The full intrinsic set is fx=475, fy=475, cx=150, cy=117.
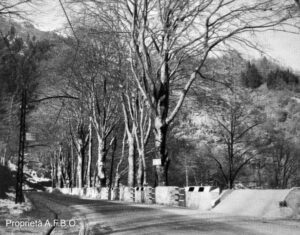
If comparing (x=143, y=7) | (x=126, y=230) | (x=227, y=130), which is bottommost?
(x=126, y=230)

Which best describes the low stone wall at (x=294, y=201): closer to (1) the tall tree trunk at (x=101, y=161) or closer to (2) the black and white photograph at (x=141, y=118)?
(2) the black and white photograph at (x=141, y=118)

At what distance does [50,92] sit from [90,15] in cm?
1804

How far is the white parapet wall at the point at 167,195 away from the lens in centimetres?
2133

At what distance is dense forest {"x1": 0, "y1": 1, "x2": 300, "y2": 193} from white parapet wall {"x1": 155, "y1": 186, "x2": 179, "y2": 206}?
65 cm

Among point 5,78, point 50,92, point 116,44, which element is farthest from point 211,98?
point 5,78

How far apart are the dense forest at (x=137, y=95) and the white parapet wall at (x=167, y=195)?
2.14 ft

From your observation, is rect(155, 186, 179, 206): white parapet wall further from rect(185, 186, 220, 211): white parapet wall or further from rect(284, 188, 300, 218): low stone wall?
rect(284, 188, 300, 218): low stone wall

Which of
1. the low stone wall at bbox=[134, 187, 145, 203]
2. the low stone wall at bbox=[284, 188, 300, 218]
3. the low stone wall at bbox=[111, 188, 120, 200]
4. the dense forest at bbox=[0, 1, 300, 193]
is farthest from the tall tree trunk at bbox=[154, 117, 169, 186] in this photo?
the low stone wall at bbox=[111, 188, 120, 200]

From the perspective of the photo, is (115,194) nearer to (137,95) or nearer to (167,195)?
(137,95)

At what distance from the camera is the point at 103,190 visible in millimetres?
41156

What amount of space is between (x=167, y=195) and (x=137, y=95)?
1437cm

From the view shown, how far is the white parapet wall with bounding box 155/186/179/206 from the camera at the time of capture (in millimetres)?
21334

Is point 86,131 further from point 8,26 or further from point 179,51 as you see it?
point 8,26

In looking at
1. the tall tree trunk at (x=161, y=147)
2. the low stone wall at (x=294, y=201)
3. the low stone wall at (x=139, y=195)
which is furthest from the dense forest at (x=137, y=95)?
the low stone wall at (x=294, y=201)
